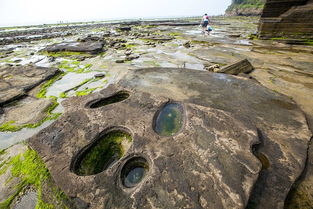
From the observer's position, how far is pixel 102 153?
90.6 inches

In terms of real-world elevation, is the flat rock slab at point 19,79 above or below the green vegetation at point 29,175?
above

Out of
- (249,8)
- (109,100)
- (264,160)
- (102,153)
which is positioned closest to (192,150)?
(264,160)

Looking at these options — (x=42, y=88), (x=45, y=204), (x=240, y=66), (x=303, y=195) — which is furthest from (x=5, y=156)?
(x=240, y=66)

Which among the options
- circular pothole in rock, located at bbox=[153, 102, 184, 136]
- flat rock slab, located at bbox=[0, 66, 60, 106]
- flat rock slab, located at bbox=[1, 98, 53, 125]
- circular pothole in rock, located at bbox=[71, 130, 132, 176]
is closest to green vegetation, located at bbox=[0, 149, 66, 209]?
circular pothole in rock, located at bbox=[71, 130, 132, 176]

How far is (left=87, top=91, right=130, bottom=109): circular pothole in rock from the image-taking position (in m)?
3.27

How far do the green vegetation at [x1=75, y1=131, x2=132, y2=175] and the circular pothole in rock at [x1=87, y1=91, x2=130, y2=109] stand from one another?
1.08 meters

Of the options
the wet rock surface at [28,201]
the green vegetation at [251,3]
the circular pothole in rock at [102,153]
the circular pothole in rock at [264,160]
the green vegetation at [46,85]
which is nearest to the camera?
the wet rock surface at [28,201]

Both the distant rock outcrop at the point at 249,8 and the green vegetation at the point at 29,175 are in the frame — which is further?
the distant rock outcrop at the point at 249,8

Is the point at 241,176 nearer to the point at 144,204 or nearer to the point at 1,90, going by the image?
the point at 144,204

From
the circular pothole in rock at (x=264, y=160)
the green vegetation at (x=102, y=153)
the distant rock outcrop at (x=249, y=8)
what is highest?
the distant rock outcrop at (x=249, y=8)

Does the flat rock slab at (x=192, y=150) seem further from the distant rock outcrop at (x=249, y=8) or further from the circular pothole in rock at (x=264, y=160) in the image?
the distant rock outcrop at (x=249, y=8)

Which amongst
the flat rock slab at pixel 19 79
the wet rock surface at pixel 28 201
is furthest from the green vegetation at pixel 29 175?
the flat rock slab at pixel 19 79

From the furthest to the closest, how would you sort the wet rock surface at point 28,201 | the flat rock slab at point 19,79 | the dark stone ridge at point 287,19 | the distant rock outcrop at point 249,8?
the distant rock outcrop at point 249,8 → the dark stone ridge at point 287,19 → the flat rock slab at point 19,79 → the wet rock surface at point 28,201

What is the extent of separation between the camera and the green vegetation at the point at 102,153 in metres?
2.11
